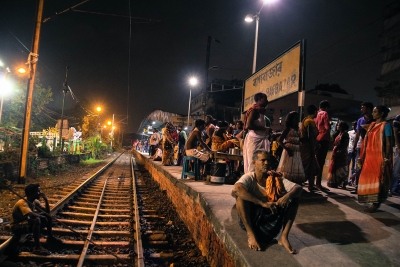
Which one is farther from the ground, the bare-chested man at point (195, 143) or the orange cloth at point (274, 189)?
the bare-chested man at point (195, 143)

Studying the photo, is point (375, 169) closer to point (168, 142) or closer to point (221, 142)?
point (221, 142)

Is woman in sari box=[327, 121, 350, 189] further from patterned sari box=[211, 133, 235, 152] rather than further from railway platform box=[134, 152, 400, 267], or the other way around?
patterned sari box=[211, 133, 235, 152]

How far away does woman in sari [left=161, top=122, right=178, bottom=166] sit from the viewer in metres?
11.4

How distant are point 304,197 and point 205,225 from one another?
6.64ft

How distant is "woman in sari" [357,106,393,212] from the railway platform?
0.32m

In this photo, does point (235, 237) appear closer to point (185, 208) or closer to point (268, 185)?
point (268, 185)

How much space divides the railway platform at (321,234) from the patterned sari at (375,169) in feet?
1.06

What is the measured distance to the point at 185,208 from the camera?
591cm

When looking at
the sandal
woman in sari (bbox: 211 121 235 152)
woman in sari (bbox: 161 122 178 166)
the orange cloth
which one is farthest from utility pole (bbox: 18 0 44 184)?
the orange cloth

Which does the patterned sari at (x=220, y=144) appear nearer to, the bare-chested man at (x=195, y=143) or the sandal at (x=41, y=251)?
the bare-chested man at (x=195, y=143)

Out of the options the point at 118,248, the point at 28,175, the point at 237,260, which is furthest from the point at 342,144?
the point at 28,175

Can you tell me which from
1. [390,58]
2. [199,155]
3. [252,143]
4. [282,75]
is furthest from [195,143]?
[390,58]

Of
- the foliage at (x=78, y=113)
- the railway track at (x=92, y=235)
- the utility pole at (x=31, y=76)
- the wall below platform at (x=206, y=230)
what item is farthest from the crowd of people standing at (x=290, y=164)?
the foliage at (x=78, y=113)

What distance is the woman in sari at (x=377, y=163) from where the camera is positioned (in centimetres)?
381
